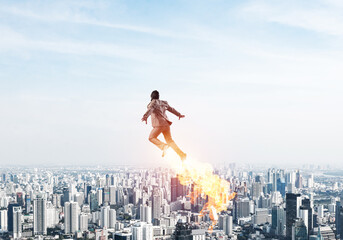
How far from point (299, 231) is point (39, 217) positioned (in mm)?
7987

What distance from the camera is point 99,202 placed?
1956 centimetres

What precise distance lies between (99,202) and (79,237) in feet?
18.2

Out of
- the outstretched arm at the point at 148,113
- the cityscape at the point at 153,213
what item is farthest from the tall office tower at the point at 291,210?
the outstretched arm at the point at 148,113

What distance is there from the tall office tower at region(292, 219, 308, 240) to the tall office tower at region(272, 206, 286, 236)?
0.58 meters

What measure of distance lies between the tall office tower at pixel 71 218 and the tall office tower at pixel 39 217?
667 millimetres

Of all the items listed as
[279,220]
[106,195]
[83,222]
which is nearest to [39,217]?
[83,222]

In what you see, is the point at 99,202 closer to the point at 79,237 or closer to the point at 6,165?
the point at 79,237

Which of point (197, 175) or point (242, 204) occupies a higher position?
point (197, 175)

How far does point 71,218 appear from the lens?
50.9ft

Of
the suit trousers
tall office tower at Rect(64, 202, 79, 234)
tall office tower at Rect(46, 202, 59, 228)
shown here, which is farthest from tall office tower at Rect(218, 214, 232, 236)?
the suit trousers

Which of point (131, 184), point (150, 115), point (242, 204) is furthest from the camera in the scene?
point (131, 184)

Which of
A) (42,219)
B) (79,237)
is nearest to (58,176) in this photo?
(42,219)

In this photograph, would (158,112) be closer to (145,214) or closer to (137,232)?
(137,232)

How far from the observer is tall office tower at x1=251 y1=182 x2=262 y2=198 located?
20.5 metres
